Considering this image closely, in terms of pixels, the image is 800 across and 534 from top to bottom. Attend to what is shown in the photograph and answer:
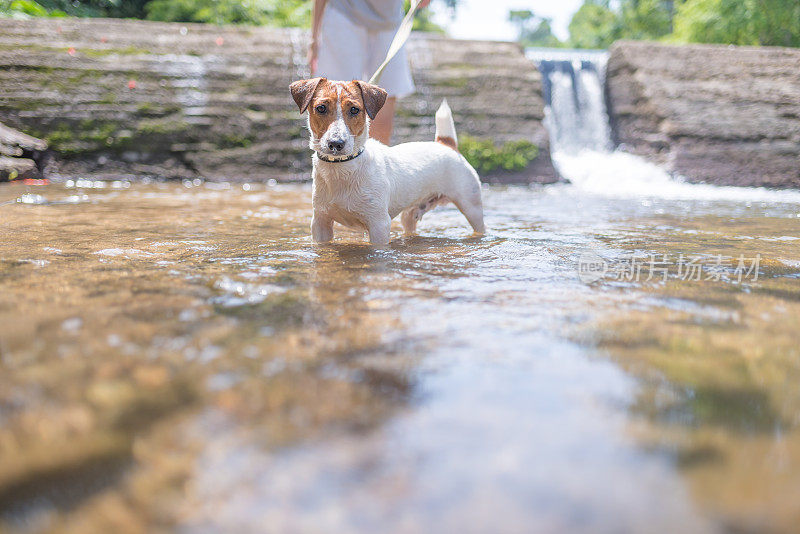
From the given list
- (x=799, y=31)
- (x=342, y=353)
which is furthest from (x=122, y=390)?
(x=799, y=31)

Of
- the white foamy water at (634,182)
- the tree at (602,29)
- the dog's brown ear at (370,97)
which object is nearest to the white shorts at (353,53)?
the dog's brown ear at (370,97)

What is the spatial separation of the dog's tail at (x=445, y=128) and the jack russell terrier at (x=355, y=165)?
1.43 ft

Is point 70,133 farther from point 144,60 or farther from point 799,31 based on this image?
point 799,31

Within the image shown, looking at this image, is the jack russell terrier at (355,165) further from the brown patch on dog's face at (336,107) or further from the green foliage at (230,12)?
the green foliage at (230,12)

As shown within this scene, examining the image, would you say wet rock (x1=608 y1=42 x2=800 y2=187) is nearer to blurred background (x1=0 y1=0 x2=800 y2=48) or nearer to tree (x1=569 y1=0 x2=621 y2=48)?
blurred background (x1=0 y1=0 x2=800 y2=48)

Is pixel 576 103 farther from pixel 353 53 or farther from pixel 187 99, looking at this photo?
pixel 353 53

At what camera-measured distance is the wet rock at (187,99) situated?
8578mm

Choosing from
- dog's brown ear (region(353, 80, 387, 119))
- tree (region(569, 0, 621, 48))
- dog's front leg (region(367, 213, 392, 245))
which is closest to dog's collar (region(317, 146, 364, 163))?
dog's brown ear (region(353, 80, 387, 119))

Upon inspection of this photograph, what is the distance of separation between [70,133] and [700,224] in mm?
8270

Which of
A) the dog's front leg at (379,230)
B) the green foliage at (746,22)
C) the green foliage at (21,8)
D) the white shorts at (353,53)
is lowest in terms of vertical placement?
the dog's front leg at (379,230)

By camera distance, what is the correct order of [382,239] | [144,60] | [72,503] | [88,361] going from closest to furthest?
1. [72,503]
2. [88,361]
3. [382,239]
4. [144,60]

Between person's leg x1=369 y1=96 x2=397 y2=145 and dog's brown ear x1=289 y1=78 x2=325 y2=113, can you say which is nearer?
dog's brown ear x1=289 y1=78 x2=325 y2=113

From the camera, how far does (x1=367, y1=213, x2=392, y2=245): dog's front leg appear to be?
343cm

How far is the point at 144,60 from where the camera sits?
9.18 meters
